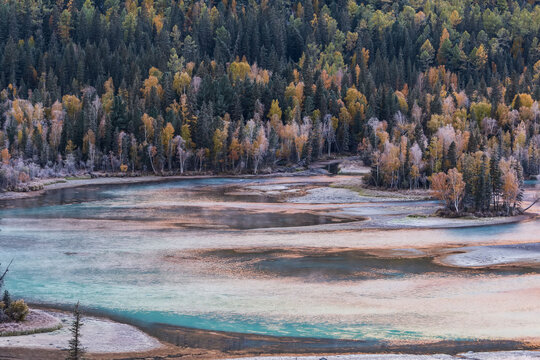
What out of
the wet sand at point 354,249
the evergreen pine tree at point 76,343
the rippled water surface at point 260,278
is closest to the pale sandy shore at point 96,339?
the wet sand at point 354,249

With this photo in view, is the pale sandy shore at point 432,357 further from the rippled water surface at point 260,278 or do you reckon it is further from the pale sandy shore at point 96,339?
the pale sandy shore at point 96,339

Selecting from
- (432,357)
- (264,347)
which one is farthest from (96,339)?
(432,357)

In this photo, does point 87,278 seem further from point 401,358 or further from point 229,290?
point 401,358

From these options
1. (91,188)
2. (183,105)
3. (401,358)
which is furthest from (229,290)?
(183,105)

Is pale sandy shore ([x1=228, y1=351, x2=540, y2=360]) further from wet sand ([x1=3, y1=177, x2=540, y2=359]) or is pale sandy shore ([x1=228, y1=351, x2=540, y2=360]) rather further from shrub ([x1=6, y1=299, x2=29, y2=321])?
shrub ([x1=6, y1=299, x2=29, y2=321])

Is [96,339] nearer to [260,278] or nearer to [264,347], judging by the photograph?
[264,347]

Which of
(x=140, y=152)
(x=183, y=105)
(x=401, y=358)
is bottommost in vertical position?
(x=401, y=358)
